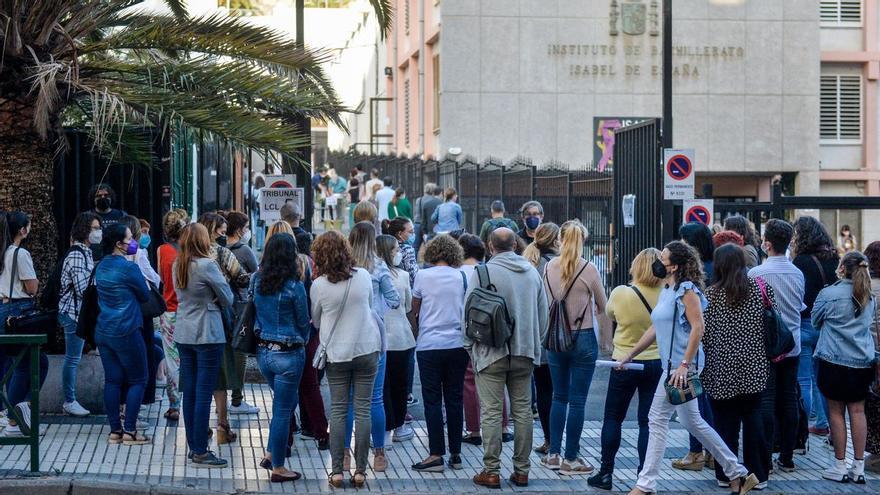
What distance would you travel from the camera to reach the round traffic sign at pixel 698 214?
15.1 m

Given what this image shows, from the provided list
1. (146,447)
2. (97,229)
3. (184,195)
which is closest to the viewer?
(146,447)

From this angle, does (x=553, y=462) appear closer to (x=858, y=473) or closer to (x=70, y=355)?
(x=858, y=473)

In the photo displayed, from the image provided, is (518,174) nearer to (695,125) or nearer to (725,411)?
(695,125)

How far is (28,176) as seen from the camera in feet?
39.0

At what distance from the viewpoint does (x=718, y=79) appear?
108 ft

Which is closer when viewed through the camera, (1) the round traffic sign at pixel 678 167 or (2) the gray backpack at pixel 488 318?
(2) the gray backpack at pixel 488 318

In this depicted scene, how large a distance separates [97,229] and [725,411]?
18.5 ft

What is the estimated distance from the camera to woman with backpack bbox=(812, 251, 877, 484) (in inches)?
366

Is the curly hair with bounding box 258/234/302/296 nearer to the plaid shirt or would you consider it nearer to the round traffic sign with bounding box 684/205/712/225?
the plaid shirt

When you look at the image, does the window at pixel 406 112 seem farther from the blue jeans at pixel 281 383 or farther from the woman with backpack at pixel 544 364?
the blue jeans at pixel 281 383

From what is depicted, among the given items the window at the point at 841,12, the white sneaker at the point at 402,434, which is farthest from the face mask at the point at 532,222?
the window at the point at 841,12

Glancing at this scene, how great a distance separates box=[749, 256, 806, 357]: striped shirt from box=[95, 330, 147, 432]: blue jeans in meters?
4.92

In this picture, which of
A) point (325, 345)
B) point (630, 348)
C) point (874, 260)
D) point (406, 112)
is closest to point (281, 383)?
point (325, 345)

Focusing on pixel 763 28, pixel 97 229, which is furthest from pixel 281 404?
pixel 763 28
